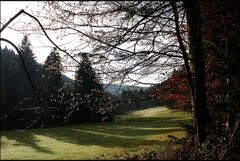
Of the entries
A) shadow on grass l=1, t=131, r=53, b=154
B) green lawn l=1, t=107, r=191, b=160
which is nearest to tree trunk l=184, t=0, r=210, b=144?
green lawn l=1, t=107, r=191, b=160

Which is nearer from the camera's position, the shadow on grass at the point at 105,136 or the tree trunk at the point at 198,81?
the tree trunk at the point at 198,81

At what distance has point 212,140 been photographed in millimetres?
9102

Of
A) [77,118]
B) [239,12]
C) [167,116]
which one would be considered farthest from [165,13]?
[167,116]

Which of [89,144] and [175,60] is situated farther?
[89,144]

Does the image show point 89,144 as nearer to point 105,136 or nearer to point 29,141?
point 105,136

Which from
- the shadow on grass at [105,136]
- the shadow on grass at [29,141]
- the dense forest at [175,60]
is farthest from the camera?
the shadow on grass at [105,136]

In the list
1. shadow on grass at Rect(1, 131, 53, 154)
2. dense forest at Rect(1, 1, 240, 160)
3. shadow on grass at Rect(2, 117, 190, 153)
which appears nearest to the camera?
dense forest at Rect(1, 1, 240, 160)

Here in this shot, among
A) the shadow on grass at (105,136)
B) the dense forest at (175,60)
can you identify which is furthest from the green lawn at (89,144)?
the dense forest at (175,60)

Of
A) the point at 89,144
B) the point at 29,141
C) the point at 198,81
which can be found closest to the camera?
the point at 198,81

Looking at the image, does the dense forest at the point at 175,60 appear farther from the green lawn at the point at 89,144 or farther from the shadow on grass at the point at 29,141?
the shadow on grass at the point at 29,141

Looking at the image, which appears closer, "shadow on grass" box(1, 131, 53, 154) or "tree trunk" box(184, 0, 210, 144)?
"tree trunk" box(184, 0, 210, 144)

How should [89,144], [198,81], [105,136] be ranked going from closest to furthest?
[198,81]
[89,144]
[105,136]

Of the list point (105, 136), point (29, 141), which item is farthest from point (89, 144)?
point (29, 141)

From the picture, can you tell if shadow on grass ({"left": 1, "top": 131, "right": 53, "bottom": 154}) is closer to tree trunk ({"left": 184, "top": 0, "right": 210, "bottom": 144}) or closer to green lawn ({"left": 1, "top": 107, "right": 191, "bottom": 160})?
green lawn ({"left": 1, "top": 107, "right": 191, "bottom": 160})
